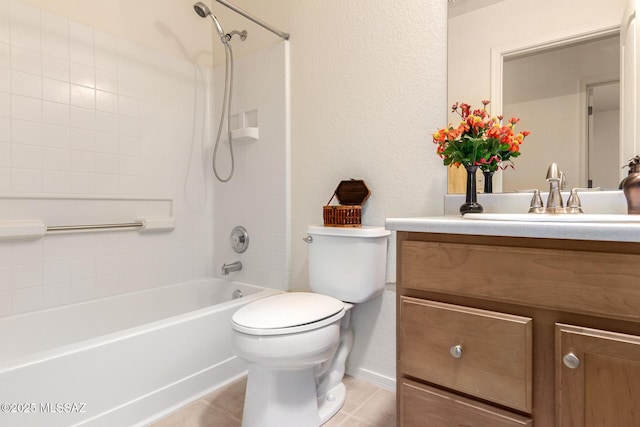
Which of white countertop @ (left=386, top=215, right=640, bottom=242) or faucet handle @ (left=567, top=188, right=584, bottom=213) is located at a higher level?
faucet handle @ (left=567, top=188, right=584, bottom=213)

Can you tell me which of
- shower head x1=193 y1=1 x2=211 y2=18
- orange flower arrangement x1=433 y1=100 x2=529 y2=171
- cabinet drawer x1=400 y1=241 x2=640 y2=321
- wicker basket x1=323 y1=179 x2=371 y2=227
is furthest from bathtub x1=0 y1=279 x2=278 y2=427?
shower head x1=193 y1=1 x2=211 y2=18

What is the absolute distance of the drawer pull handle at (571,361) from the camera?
0.68m

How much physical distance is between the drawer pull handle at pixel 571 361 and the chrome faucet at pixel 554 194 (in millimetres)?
521

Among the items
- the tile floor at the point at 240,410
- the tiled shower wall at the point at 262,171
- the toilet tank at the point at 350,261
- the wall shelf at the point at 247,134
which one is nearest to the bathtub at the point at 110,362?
the tile floor at the point at 240,410

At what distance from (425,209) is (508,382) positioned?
31.7 inches

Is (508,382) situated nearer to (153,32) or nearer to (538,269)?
(538,269)

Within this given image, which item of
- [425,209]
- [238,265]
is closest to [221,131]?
[238,265]

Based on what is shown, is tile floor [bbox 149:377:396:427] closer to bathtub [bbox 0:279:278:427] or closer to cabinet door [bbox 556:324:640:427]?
bathtub [bbox 0:279:278:427]

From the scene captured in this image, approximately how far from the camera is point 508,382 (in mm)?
759

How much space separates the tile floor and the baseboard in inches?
0.9

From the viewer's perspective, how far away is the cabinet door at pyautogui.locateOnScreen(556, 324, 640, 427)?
25.1 inches

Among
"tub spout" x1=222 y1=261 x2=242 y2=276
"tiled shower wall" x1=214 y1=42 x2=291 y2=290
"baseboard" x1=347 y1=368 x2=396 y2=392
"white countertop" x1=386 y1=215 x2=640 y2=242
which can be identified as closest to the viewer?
"white countertop" x1=386 y1=215 x2=640 y2=242

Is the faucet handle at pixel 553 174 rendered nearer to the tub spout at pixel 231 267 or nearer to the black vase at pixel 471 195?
the black vase at pixel 471 195

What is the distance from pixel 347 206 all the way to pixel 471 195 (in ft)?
1.68
